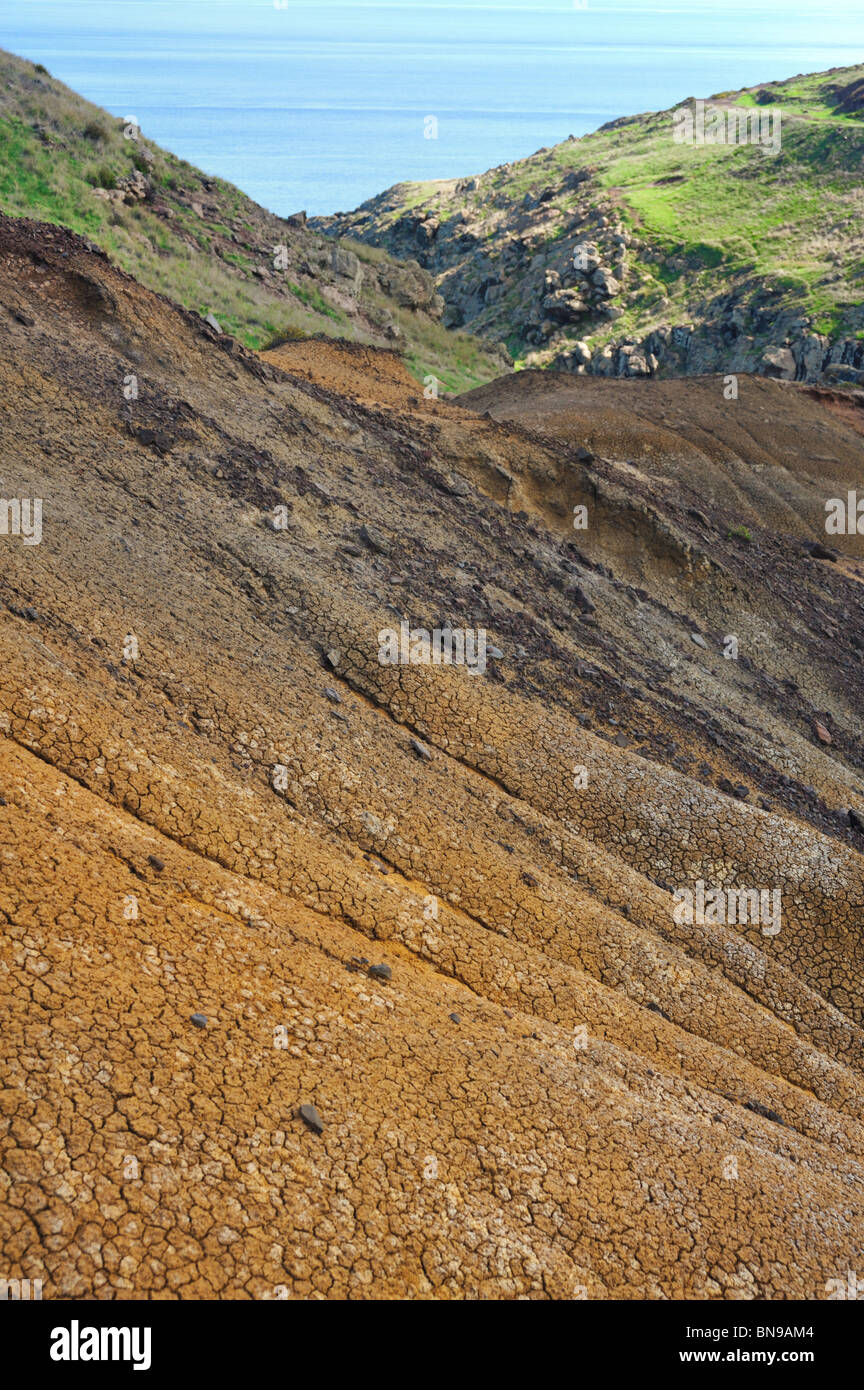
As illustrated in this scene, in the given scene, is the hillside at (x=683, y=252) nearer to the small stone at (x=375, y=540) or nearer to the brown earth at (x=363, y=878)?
the brown earth at (x=363, y=878)

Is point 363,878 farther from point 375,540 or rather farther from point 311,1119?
point 375,540

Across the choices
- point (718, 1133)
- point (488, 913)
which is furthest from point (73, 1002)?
point (718, 1133)

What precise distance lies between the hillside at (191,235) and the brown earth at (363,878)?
11585 mm

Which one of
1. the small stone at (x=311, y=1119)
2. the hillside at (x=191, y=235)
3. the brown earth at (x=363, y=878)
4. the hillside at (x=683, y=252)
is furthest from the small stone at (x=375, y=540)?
the hillside at (x=683, y=252)

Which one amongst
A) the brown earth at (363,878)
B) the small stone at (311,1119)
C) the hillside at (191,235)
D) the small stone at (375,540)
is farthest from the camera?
the hillside at (191,235)

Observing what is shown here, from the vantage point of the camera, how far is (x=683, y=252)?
66.4 meters

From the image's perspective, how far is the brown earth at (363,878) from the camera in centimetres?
461

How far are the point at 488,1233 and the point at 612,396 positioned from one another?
25.0 m

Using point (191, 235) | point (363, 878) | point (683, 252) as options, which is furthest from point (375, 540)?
point (683, 252)

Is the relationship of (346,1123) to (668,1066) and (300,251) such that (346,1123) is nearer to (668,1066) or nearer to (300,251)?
(668,1066)

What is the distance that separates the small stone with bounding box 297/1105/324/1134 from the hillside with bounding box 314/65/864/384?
53.6 meters

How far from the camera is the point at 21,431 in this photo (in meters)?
11.0

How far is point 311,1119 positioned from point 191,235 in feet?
106

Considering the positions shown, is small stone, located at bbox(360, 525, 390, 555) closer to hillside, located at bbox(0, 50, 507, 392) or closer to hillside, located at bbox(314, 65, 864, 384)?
hillside, located at bbox(0, 50, 507, 392)
